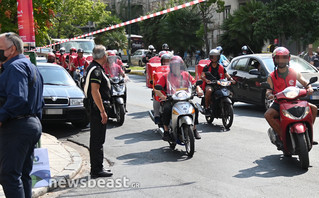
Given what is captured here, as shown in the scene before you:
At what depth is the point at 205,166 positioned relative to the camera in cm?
740

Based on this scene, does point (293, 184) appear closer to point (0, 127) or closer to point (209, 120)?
point (0, 127)

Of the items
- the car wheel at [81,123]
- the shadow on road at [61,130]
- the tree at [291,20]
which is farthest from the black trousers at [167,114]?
the tree at [291,20]

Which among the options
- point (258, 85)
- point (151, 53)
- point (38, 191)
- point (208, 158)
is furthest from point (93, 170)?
point (151, 53)

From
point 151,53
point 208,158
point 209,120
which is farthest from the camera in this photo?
point 151,53

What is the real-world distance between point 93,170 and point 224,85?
15.6ft

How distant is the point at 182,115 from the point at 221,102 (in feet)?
9.78

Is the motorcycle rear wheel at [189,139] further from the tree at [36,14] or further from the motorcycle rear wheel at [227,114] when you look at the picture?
the tree at [36,14]

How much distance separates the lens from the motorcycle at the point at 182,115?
7961mm

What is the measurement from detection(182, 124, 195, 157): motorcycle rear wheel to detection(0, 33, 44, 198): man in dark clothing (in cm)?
349

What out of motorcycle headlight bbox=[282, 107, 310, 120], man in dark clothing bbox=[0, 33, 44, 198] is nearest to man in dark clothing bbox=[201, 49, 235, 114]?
A: motorcycle headlight bbox=[282, 107, 310, 120]

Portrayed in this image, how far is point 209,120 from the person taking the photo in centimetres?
1170

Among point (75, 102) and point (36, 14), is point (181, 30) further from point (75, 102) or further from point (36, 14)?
point (75, 102)

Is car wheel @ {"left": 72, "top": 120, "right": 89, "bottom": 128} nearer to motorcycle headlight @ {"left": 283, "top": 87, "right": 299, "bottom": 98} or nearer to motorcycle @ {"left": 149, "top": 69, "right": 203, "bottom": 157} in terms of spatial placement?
Result: motorcycle @ {"left": 149, "top": 69, "right": 203, "bottom": 157}

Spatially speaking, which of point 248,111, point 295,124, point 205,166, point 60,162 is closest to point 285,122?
point 295,124
